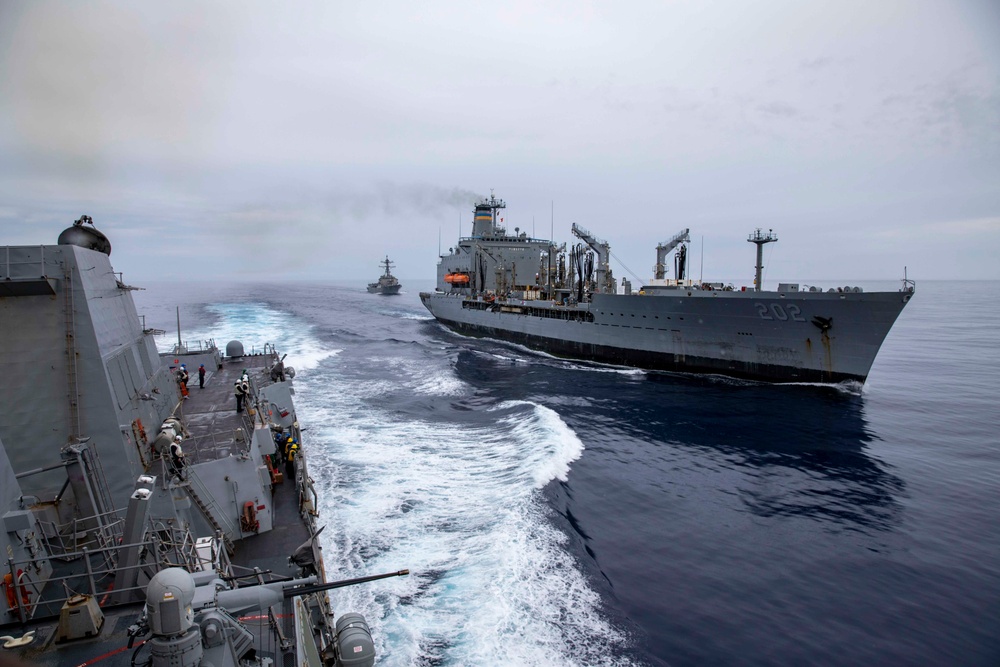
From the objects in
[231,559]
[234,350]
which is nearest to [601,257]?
[234,350]

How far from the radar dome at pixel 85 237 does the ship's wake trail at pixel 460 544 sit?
28.4 feet

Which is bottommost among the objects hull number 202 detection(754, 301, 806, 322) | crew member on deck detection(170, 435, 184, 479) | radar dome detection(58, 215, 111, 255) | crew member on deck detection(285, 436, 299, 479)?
crew member on deck detection(285, 436, 299, 479)

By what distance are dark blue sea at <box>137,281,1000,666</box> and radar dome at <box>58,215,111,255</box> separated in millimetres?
8723

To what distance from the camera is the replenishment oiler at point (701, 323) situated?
2722 cm

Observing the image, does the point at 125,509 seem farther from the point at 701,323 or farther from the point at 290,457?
the point at 701,323

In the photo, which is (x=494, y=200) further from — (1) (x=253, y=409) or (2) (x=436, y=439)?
(1) (x=253, y=409)

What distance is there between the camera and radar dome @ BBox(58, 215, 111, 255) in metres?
11.1

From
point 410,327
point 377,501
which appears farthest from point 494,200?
point 377,501

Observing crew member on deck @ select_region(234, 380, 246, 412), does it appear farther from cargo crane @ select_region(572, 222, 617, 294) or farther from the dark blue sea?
cargo crane @ select_region(572, 222, 617, 294)

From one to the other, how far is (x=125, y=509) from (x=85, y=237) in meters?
6.30

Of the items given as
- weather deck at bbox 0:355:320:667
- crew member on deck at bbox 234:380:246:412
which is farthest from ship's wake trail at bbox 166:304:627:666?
crew member on deck at bbox 234:380:246:412

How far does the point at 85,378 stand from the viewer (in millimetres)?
9336

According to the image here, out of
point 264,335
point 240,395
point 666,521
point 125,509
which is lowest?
point 666,521

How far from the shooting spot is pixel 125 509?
30.2ft
